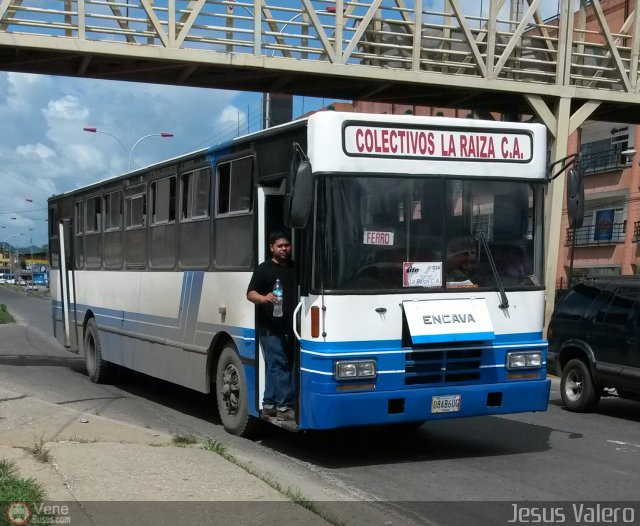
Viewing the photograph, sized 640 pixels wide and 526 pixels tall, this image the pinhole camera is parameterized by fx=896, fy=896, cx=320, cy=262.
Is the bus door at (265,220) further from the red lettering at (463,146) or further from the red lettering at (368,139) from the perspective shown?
the red lettering at (463,146)

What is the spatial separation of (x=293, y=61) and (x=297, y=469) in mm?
12486

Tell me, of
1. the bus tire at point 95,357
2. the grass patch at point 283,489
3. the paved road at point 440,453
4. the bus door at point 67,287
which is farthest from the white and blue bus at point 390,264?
the bus door at point 67,287

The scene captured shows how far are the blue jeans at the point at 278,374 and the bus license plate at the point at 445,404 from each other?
1.31m

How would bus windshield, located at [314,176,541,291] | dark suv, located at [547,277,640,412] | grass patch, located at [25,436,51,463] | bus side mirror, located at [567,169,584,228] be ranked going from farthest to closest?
1. dark suv, located at [547,277,640,412]
2. bus side mirror, located at [567,169,584,228]
3. bus windshield, located at [314,176,541,291]
4. grass patch, located at [25,436,51,463]

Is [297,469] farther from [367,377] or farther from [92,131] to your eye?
[92,131]

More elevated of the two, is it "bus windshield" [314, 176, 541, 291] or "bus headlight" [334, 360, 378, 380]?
"bus windshield" [314, 176, 541, 291]

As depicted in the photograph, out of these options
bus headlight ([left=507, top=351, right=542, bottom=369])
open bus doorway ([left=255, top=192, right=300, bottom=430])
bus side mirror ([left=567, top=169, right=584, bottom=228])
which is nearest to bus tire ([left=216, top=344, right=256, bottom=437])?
open bus doorway ([left=255, top=192, right=300, bottom=430])

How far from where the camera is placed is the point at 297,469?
8.12 metres

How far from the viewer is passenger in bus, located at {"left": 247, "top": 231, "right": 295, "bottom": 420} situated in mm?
8359

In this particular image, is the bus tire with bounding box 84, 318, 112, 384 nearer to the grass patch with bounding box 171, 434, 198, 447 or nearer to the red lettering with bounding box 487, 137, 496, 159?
the grass patch with bounding box 171, 434, 198, 447

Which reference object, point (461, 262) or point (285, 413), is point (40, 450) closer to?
point (285, 413)

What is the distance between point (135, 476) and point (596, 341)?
24.7 ft

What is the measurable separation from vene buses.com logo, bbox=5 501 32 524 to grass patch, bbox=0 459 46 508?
11cm

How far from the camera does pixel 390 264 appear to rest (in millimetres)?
7984
